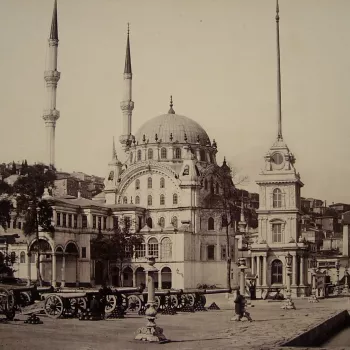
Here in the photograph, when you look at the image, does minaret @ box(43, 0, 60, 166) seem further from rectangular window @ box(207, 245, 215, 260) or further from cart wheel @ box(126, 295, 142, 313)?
cart wheel @ box(126, 295, 142, 313)

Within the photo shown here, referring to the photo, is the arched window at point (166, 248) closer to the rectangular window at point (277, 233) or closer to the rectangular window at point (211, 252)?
the rectangular window at point (211, 252)

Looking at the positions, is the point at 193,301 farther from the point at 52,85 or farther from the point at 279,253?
the point at 52,85

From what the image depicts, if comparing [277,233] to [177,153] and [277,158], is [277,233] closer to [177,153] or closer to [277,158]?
[277,158]

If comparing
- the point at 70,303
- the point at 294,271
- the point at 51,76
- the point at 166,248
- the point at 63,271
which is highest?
the point at 51,76

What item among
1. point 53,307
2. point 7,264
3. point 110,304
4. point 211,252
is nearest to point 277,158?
point 211,252

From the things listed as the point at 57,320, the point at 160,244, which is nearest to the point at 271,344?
the point at 57,320

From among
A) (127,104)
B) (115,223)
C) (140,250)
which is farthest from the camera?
(127,104)

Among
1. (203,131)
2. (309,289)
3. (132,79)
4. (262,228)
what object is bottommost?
(309,289)
